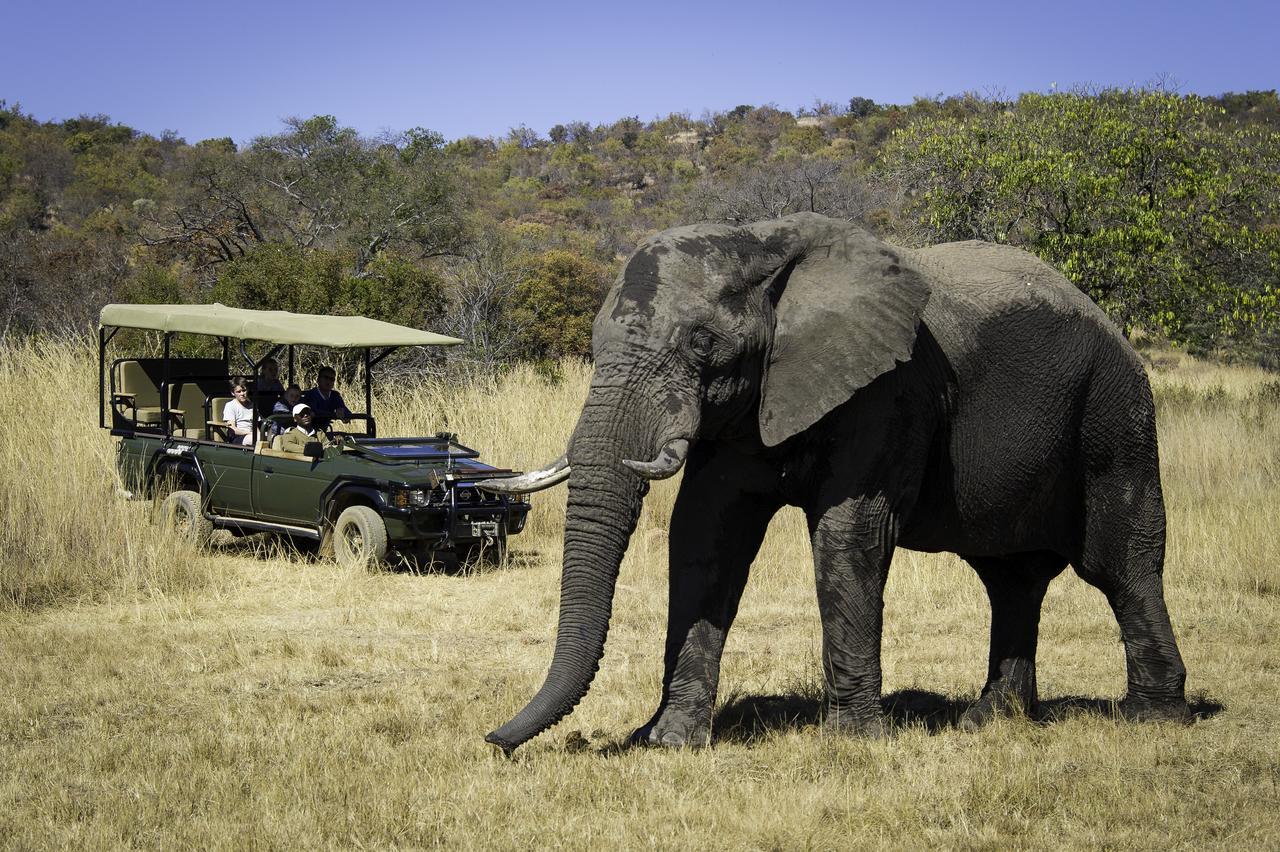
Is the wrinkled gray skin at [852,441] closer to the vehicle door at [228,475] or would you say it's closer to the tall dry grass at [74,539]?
the tall dry grass at [74,539]

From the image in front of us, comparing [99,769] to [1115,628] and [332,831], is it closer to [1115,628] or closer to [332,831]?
[332,831]

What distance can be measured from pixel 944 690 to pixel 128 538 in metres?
6.90

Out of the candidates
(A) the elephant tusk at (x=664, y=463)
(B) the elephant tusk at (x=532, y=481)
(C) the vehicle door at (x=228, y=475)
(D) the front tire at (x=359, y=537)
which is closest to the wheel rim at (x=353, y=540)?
(D) the front tire at (x=359, y=537)

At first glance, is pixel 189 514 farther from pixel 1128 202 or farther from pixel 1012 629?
pixel 1128 202

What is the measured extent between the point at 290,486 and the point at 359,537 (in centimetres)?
100

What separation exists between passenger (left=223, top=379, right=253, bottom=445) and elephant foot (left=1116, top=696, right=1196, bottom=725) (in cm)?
957

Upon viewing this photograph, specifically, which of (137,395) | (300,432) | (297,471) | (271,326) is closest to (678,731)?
(297,471)

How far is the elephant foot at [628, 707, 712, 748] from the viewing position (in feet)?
21.2

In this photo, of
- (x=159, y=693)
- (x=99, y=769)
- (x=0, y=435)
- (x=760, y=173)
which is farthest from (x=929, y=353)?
(x=760, y=173)

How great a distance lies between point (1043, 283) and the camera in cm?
689

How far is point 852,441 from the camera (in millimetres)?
6156

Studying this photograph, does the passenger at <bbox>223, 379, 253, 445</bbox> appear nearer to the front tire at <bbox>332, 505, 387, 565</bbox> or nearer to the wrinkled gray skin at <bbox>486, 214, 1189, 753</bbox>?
the front tire at <bbox>332, 505, 387, 565</bbox>

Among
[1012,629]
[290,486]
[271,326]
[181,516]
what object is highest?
[271,326]

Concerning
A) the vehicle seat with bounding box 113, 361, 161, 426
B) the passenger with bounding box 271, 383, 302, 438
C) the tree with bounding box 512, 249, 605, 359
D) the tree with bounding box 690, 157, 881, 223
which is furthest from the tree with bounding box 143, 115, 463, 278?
the passenger with bounding box 271, 383, 302, 438
